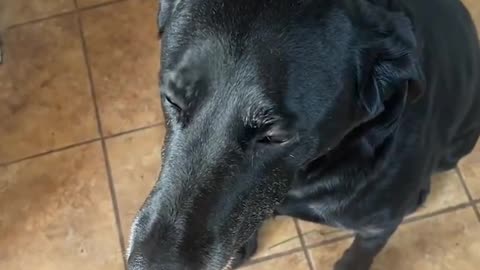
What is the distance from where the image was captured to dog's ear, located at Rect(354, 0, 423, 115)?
1024 millimetres

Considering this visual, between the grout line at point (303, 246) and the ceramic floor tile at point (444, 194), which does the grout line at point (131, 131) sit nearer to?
the grout line at point (303, 246)

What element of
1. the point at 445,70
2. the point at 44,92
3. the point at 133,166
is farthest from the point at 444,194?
the point at 44,92

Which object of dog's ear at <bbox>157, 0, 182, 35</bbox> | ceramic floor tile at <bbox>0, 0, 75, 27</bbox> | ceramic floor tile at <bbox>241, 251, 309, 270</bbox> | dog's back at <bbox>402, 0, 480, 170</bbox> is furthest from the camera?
ceramic floor tile at <bbox>0, 0, 75, 27</bbox>

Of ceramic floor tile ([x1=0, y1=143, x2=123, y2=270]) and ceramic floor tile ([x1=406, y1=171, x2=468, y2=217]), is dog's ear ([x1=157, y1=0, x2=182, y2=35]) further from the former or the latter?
ceramic floor tile ([x1=406, y1=171, x2=468, y2=217])

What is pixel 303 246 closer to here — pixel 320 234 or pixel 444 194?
pixel 320 234

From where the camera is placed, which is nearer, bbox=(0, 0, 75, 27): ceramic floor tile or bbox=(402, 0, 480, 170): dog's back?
bbox=(402, 0, 480, 170): dog's back

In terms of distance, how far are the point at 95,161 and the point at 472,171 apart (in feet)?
3.27

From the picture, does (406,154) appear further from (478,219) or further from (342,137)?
(478,219)

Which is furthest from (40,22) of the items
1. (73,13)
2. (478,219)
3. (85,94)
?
(478,219)

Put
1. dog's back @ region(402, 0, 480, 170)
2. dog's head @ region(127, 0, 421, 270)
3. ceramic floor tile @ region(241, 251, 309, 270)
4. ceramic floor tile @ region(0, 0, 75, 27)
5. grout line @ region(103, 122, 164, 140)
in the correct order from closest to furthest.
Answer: dog's head @ region(127, 0, 421, 270)
dog's back @ region(402, 0, 480, 170)
ceramic floor tile @ region(241, 251, 309, 270)
grout line @ region(103, 122, 164, 140)
ceramic floor tile @ region(0, 0, 75, 27)

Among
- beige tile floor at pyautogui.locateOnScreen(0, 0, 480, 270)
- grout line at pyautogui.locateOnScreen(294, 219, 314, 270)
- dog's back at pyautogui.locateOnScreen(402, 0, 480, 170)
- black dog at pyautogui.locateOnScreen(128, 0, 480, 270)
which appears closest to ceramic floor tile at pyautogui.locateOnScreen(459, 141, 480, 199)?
beige tile floor at pyautogui.locateOnScreen(0, 0, 480, 270)

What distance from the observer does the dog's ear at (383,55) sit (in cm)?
102

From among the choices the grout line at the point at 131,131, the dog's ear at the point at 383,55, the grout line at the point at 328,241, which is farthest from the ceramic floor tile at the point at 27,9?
the dog's ear at the point at 383,55

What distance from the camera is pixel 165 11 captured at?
1112 millimetres
